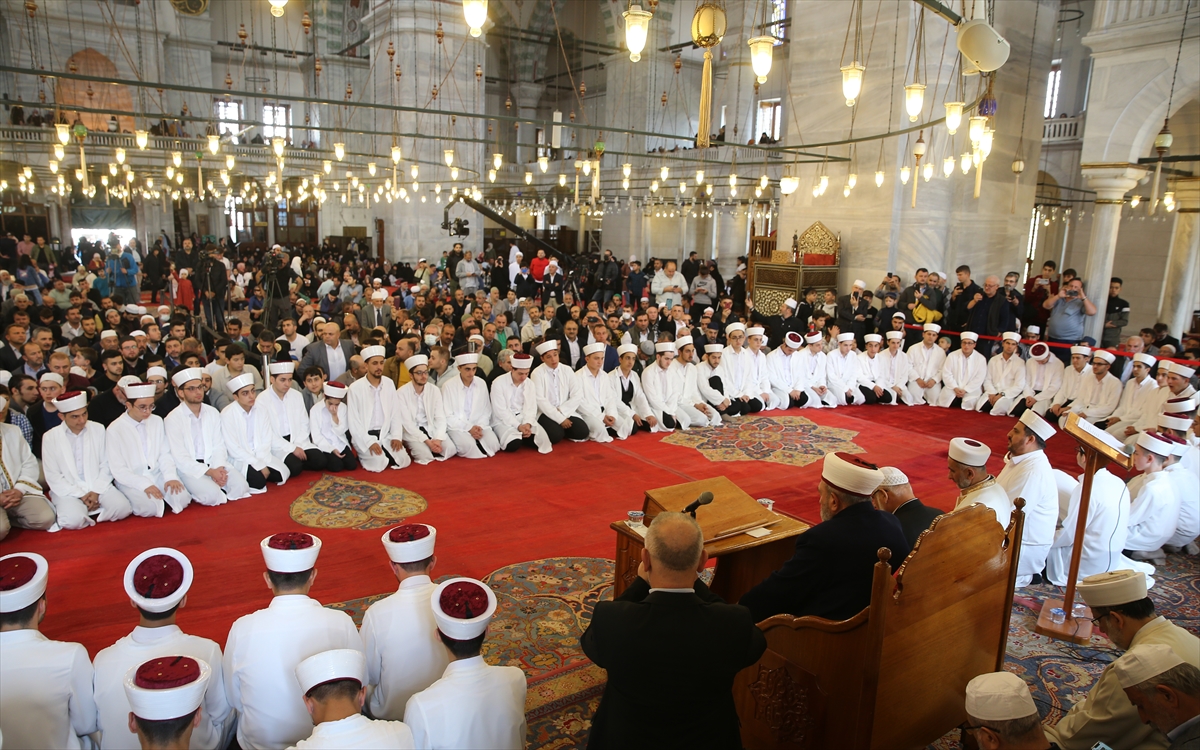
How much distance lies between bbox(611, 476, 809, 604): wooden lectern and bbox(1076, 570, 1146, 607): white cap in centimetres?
115

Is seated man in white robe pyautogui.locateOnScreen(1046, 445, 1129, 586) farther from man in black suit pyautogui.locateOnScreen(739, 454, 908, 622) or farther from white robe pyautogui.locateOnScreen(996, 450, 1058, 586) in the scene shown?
man in black suit pyautogui.locateOnScreen(739, 454, 908, 622)

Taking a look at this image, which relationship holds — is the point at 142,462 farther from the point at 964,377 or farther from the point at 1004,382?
the point at 1004,382

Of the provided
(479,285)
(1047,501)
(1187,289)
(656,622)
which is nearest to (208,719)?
(656,622)

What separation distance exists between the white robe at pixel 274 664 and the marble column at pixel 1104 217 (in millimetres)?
11808

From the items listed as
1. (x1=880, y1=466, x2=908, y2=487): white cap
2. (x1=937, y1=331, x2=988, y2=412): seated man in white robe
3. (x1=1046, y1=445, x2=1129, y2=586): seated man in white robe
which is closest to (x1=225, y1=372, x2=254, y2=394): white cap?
(x1=880, y1=466, x2=908, y2=487): white cap

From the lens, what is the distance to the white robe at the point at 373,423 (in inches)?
259

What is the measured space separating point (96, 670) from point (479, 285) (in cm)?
1300

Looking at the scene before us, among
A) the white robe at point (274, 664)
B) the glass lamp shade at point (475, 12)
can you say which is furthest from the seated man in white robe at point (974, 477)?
the glass lamp shade at point (475, 12)

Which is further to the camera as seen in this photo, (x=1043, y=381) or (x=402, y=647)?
(x=1043, y=381)

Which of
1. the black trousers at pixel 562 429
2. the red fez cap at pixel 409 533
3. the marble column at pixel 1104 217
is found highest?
the marble column at pixel 1104 217

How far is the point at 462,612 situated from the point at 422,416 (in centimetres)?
471

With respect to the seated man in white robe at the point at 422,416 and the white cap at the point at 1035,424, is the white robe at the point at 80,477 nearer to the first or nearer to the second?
the seated man in white robe at the point at 422,416

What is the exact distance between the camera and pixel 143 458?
18.2 ft

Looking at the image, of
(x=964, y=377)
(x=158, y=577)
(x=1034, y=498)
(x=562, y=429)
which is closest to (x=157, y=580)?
(x=158, y=577)
